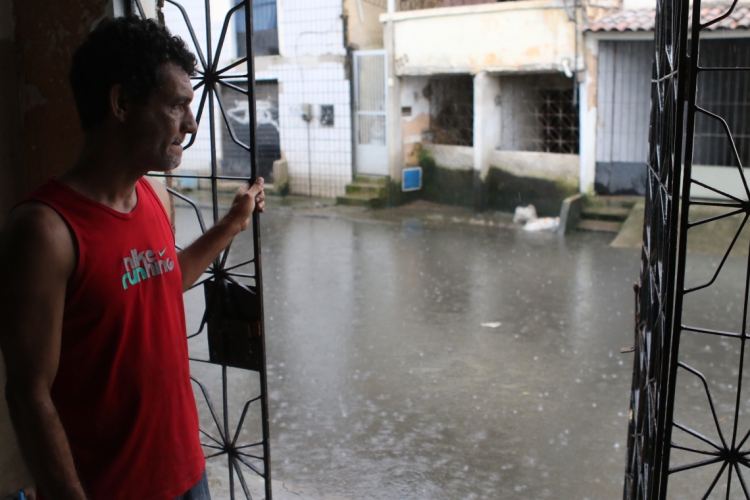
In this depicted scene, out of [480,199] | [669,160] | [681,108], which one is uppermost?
[681,108]

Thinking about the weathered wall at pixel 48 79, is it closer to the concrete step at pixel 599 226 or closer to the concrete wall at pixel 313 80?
the concrete step at pixel 599 226

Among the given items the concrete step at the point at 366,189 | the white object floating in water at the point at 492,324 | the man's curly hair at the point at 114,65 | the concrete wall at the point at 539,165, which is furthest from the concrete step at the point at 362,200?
the man's curly hair at the point at 114,65

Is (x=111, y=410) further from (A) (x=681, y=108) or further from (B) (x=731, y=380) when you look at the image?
(B) (x=731, y=380)

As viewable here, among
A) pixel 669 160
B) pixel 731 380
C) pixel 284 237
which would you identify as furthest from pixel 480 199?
pixel 669 160

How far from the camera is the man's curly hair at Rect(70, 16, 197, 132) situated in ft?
6.12

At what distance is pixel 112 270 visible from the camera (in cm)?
179

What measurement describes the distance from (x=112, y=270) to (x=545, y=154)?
1164 centimetres

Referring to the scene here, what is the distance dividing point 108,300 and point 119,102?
0.51m

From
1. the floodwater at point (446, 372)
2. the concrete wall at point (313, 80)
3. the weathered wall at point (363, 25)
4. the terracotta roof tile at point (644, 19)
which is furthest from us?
the concrete wall at point (313, 80)

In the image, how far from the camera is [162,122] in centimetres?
195

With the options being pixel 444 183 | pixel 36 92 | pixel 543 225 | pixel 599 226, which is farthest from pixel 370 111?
pixel 36 92

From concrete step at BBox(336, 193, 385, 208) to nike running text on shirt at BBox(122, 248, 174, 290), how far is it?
12006 mm

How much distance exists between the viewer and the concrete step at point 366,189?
14172 mm

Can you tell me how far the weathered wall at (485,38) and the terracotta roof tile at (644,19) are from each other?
598 millimetres
